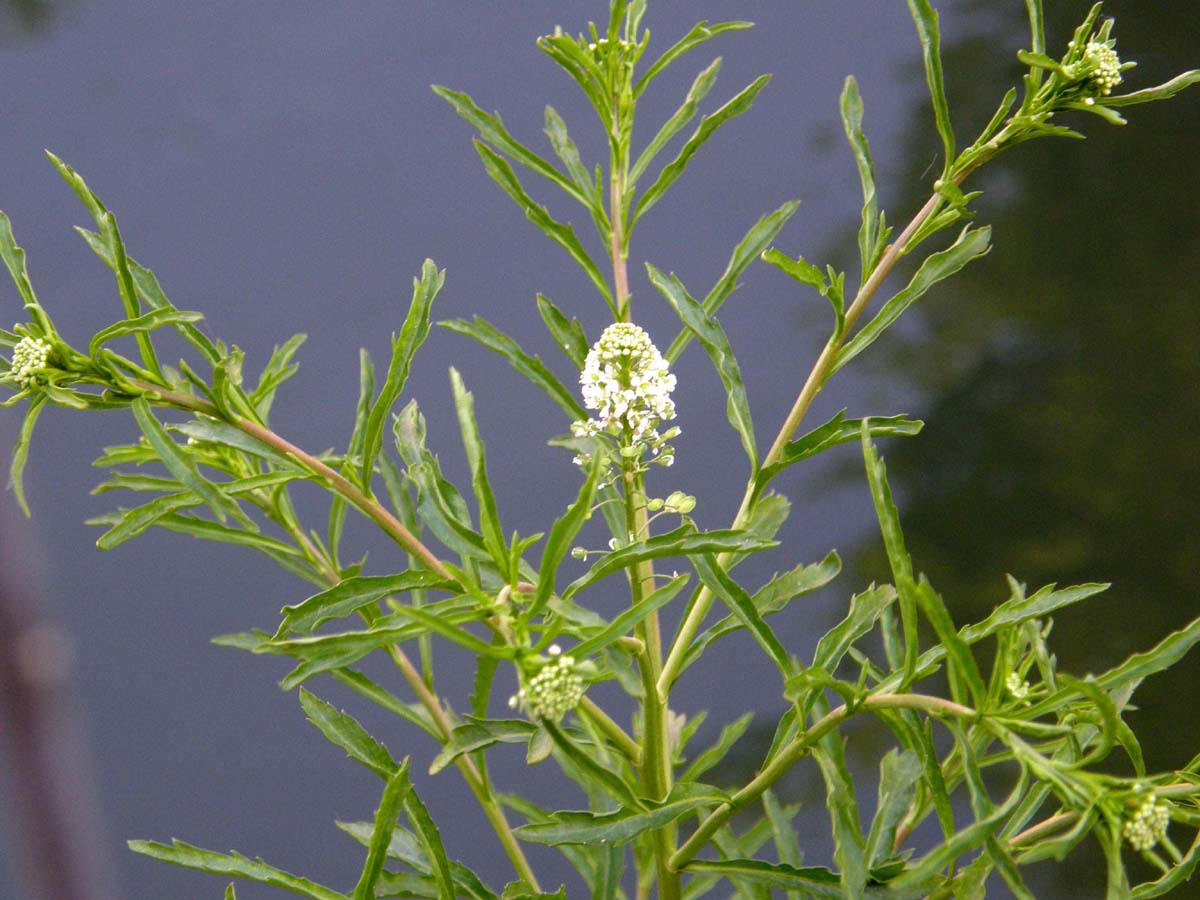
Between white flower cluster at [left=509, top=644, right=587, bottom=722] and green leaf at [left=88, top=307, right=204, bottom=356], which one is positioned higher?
green leaf at [left=88, top=307, right=204, bottom=356]

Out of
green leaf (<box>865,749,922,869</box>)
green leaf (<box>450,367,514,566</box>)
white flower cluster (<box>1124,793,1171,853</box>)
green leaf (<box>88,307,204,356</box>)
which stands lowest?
green leaf (<box>865,749,922,869</box>)

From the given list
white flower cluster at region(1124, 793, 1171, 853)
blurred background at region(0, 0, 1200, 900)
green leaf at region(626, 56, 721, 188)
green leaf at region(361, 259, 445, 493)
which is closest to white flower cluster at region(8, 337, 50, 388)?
green leaf at region(361, 259, 445, 493)

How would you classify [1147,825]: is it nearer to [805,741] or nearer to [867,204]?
[805,741]

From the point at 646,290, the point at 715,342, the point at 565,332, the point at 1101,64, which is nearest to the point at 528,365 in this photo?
the point at 565,332

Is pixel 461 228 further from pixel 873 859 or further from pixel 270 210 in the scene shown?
pixel 873 859

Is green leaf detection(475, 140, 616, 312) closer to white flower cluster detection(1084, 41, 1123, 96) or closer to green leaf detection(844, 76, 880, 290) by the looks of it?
green leaf detection(844, 76, 880, 290)

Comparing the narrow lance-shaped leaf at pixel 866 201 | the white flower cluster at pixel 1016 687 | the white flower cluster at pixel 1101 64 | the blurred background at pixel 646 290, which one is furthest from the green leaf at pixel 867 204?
the blurred background at pixel 646 290
